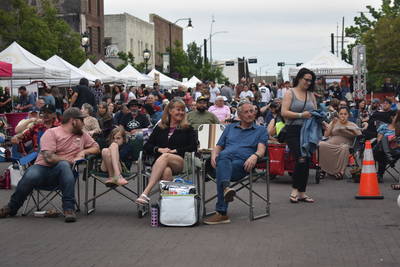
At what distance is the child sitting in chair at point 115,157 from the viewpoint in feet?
35.0

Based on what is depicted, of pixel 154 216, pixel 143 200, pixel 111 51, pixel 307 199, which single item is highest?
pixel 111 51

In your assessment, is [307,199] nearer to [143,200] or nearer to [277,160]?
[277,160]

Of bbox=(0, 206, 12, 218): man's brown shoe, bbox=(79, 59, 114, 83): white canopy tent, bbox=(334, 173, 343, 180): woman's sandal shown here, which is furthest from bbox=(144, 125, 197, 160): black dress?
bbox=(79, 59, 114, 83): white canopy tent

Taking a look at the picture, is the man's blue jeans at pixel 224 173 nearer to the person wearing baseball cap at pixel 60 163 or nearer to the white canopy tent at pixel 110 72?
the person wearing baseball cap at pixel 60 163

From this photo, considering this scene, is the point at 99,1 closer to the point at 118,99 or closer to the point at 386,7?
the point at 386,7

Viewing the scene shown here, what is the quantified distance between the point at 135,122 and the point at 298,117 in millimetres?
4900

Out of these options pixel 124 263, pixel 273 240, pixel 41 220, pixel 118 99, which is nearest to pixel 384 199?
pixel 273 240

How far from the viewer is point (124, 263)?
7535 mm

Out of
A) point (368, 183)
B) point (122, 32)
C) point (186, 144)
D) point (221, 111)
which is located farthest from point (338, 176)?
point (122, 32)

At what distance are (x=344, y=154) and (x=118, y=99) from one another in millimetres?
16540

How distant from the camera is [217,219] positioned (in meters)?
10.0

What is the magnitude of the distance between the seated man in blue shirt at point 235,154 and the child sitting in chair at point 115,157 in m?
1.24

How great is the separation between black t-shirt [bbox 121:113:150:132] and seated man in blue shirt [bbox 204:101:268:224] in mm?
5396

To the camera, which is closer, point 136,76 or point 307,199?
point 307,199
